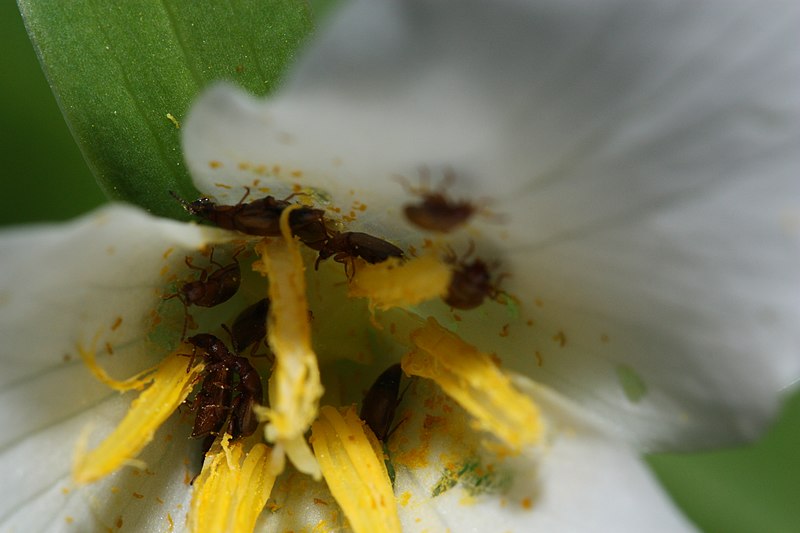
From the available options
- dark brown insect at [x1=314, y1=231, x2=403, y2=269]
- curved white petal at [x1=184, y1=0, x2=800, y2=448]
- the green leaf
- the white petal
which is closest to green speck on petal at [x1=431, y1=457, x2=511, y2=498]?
the white petal

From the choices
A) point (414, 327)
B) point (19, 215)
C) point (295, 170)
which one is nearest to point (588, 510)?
point (414, 327)

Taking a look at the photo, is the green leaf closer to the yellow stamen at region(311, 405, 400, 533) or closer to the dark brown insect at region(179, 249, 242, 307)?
the dark brown insect at region(179, 249, 242, 307)

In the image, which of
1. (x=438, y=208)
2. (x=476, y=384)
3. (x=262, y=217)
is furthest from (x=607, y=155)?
(x=262, y=217)

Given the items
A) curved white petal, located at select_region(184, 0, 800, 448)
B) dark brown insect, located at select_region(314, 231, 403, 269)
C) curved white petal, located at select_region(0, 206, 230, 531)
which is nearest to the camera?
curved white petal, located at select_region(184, 0, 800, 448)

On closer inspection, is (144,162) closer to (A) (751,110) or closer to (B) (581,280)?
(B) (581,280)

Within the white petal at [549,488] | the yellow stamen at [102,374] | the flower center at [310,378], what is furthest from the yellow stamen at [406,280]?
the yellow stamen at [102,374]

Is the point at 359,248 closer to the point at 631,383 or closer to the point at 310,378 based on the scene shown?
the point at 310,378

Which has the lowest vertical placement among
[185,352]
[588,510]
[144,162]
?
[588,510]
